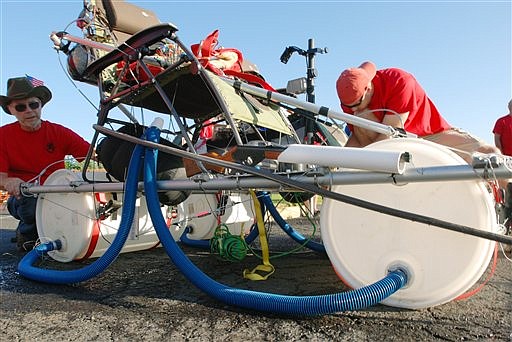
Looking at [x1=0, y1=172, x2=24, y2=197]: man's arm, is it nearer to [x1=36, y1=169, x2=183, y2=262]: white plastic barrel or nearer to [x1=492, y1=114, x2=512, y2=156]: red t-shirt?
[x1=36, y1=169, x2=183, y2=262]: white plastic barrel

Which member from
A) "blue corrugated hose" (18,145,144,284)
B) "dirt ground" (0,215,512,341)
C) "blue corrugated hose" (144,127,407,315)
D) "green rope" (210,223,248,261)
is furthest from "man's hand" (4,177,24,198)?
"blue corrugated hose" (144,127,407,315)

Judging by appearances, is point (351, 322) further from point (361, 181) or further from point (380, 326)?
point (361, 181)

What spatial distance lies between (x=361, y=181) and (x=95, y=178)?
7.02 ft

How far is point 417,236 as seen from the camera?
179 centimetres

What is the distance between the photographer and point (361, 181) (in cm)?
178

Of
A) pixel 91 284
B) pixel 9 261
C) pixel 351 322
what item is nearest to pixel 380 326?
pixel 351 322

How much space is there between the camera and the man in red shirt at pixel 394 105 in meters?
2.59

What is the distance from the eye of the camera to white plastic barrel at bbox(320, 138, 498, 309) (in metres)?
1.70

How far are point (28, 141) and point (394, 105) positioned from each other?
11.6 feet

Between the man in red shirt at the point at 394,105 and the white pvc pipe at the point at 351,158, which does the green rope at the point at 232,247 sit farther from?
the white pvc pipe at the point at 351,158

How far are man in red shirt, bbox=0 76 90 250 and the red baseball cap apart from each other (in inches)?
111

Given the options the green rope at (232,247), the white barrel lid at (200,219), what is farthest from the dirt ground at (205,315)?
the white barrel lid at (200,219)

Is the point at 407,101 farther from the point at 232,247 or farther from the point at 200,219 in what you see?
the point at 200,219

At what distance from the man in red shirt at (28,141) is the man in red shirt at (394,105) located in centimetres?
287
